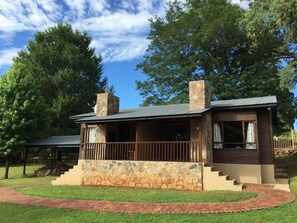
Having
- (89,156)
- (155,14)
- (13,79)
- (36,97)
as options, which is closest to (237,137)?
(89,156)

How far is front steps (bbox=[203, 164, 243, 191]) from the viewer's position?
10.4 metres

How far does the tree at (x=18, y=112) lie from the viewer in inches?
712

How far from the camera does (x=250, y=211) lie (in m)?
7.08

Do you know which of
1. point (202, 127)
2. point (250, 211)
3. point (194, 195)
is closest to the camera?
→ point (250, 211)

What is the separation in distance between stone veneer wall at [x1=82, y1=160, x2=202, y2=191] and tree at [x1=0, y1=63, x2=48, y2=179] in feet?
25.5

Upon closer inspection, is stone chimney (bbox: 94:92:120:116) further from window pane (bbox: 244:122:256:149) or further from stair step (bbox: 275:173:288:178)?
stair step (bbox: 275:173:288:178)

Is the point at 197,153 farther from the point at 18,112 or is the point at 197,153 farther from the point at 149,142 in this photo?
the point at 18,112

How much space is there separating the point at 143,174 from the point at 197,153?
273cm

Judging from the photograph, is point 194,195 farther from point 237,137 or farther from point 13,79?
point 13,79

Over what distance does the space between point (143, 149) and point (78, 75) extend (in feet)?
65.5

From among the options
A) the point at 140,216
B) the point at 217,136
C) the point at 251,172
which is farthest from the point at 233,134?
the point at 140,216

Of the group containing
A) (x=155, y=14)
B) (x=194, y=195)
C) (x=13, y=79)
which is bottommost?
(x=194, y=195)

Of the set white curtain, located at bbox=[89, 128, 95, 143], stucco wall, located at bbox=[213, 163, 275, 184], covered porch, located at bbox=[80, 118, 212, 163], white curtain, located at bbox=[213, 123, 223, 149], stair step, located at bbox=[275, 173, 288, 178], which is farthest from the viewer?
white curtain, located at bbox=[89, 128, 95, 143]

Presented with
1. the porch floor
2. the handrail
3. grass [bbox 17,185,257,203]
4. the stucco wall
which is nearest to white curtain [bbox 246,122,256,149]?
the stucco wall
